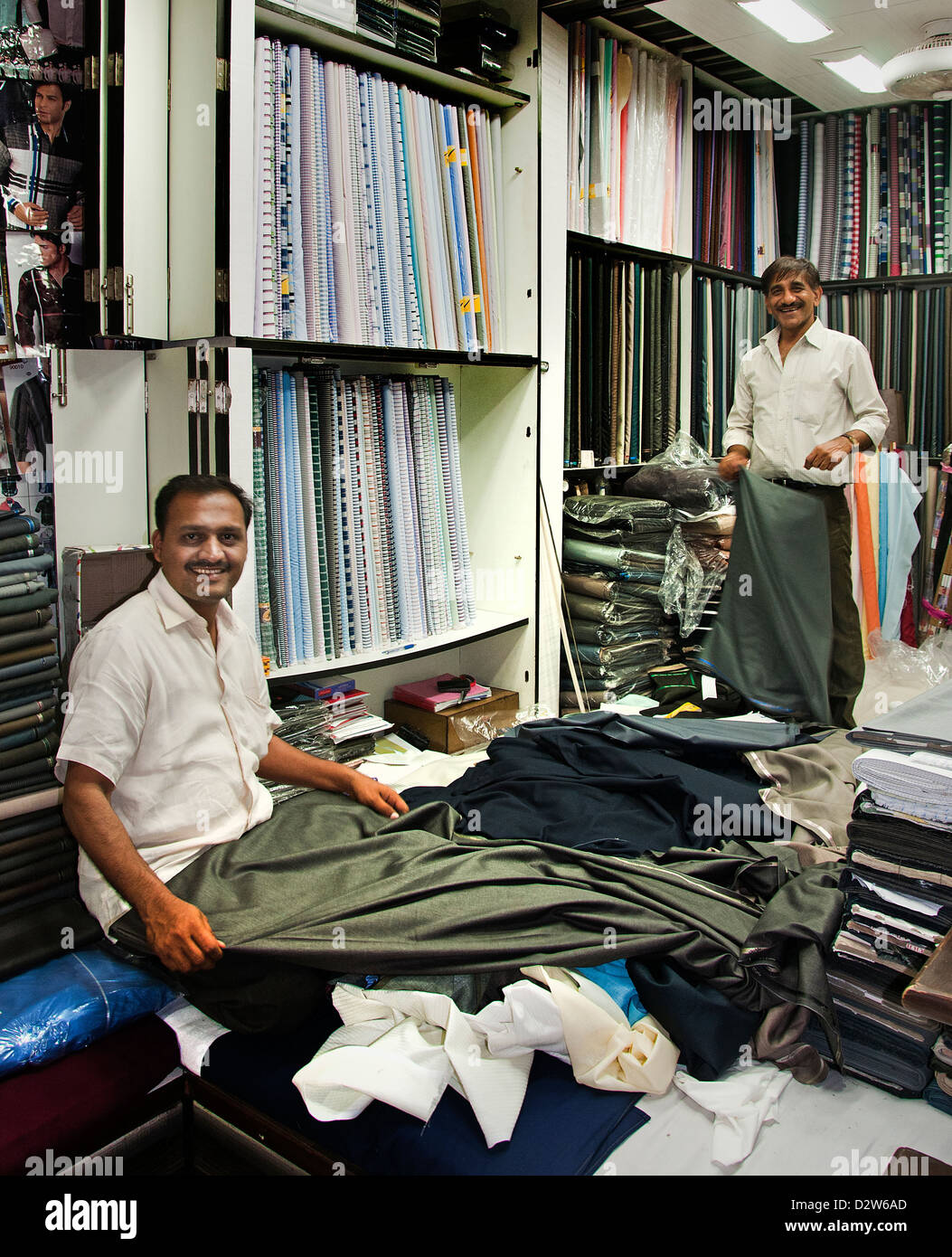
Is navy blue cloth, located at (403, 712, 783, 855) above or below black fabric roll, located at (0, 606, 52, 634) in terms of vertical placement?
below

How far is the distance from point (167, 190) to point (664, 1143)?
2.06 metres

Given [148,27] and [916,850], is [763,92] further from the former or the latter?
[916,850]

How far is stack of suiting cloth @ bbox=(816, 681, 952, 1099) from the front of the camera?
4.99 ft

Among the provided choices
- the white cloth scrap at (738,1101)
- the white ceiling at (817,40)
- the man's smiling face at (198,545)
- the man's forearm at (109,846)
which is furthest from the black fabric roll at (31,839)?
the white ceiling at (817,40)

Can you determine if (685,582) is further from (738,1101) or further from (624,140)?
(738,1101)

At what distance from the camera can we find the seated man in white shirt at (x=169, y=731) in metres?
1.63

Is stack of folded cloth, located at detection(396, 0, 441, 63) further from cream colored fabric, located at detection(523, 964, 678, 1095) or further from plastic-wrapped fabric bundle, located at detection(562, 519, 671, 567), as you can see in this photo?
cream colored fabric, located at detection(523, 964, 678, 1095)

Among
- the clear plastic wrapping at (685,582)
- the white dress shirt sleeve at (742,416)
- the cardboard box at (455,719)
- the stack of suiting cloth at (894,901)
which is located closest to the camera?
the stack of suiting cloth at (894,901)

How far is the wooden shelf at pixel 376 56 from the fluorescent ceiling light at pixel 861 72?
1.80m

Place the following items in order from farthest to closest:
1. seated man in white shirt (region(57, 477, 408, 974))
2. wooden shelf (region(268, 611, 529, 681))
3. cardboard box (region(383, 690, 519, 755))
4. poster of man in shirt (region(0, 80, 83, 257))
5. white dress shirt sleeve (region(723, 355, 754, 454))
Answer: white dress shirt sleeve (region(723, 355, 754, 454)), cardboard box (region(383, 690, 519, 755)), wooden shelf (region(268, 611, 529, 681)), poster of man in shirt (region(0, 80, 83, 257)), seated man in white shirt (region(57, 477, 408, 974))

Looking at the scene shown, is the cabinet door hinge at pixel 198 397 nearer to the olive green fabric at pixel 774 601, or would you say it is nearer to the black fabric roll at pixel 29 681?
the black fabric roll at pixel 29 681

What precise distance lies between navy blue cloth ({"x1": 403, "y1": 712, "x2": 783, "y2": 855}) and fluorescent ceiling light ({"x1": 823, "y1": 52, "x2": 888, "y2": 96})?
9.27 ft

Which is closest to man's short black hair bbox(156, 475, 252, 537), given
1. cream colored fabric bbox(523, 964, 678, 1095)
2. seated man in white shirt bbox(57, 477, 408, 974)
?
seated man in white shirt bbox(57, 477, 408, 974)

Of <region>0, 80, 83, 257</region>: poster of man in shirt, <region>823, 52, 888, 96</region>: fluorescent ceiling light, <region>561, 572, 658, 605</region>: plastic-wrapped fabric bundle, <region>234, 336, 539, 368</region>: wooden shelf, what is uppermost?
<region>823, 52, 888, 96</region>: fluorescent ceiling light
